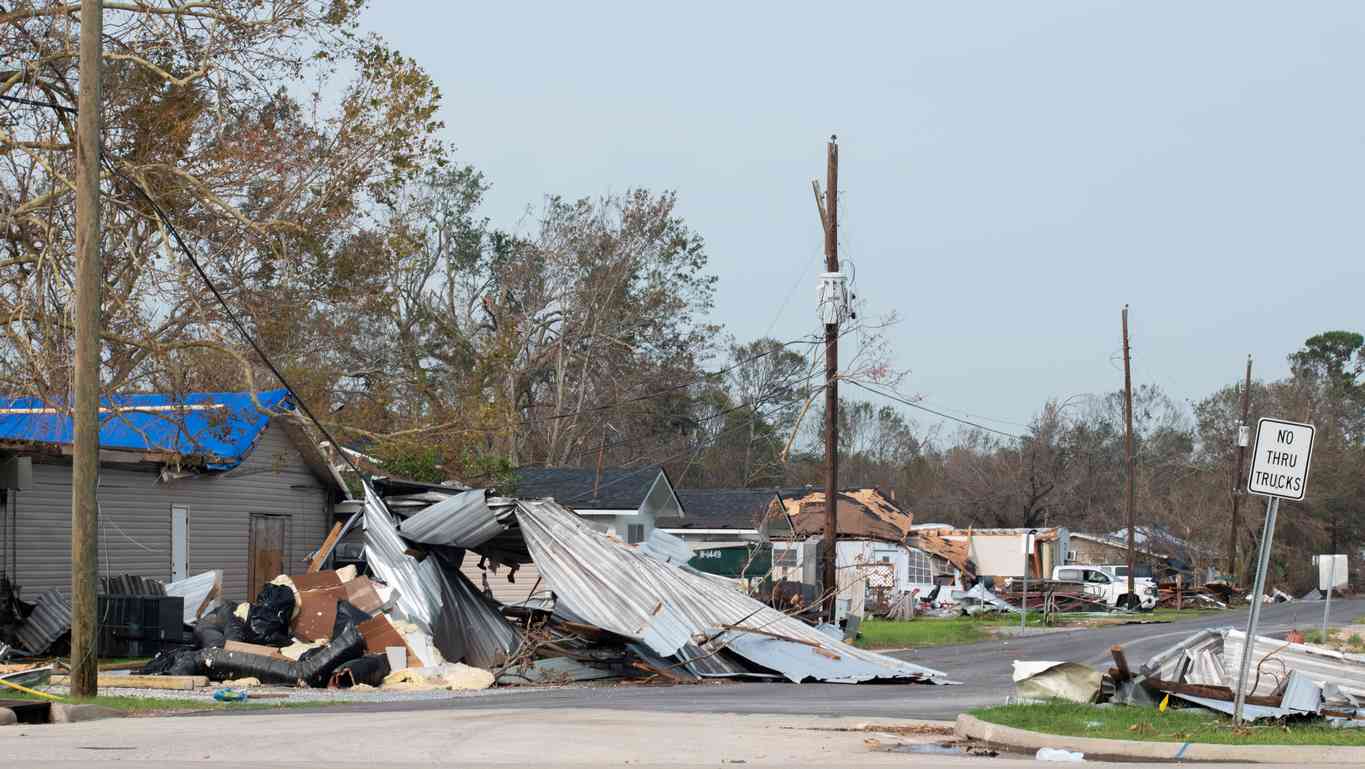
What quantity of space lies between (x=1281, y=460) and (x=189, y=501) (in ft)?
72.0

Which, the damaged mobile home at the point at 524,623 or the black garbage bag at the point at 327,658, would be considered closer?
the black garbage bag at the point at 327,658

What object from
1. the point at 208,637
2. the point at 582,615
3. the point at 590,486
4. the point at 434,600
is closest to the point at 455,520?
the point at 434,600

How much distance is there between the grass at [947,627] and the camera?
110ft

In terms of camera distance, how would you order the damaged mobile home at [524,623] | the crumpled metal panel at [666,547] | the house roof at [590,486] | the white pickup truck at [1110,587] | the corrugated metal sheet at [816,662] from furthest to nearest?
the white pickup truck at [1110,587] → the house roof at [590,486] → the crumpled metal panel at [666,547] → the corrugated metal sheet at [816,662] → the damaged mobile home at [524,623]

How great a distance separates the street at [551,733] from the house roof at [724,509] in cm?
2972

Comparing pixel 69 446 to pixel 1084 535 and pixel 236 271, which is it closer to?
pixel 236 271

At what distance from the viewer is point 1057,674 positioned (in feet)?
50.1

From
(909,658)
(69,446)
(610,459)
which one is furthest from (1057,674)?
(610,459)

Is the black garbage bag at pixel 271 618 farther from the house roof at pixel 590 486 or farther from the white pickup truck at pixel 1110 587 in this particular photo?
the white pickup truck at pixel 1110 587

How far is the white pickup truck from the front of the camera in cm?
5416

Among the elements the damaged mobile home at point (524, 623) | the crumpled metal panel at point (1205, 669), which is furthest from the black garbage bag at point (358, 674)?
the crumpled metal panel at point (1205, 669)

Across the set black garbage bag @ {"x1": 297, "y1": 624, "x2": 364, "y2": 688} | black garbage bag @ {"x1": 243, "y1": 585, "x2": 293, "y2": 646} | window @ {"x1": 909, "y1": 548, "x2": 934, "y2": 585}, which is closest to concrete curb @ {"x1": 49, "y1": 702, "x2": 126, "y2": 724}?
black garbage bag @ {"x1": 297, "y1": 624, "x2": 364, "y2": 688}

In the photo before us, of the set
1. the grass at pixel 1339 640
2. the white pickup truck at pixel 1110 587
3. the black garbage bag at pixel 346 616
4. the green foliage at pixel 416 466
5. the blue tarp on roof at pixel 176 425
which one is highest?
the blue tarp on roof at pixel 176 425

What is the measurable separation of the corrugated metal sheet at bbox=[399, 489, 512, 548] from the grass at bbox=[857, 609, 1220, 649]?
35.6 ft
